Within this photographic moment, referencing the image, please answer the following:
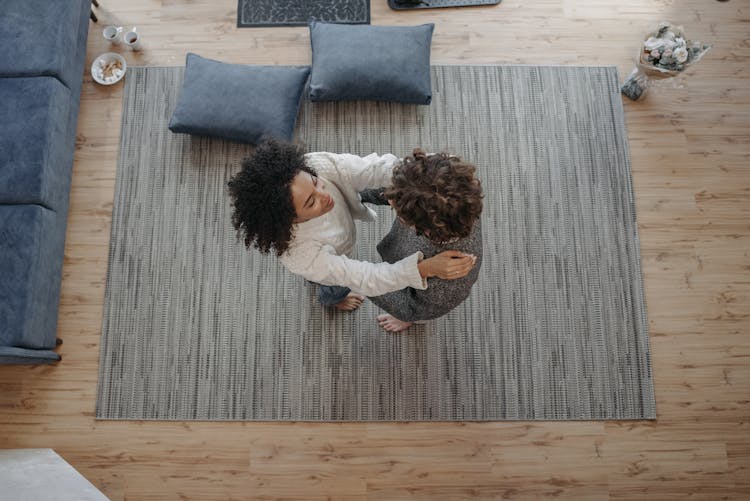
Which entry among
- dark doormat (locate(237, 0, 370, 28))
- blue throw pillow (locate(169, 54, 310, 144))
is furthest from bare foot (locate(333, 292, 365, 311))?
dark doormat (locate(237, 0, 370, 28))

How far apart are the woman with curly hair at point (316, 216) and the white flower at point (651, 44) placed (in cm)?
139

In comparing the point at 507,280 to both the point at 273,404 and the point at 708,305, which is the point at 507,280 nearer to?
the point at 708,305

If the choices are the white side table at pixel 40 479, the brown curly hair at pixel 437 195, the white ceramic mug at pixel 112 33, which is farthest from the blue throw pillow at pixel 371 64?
the white side table at pixel 40 479

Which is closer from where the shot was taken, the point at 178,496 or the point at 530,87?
the point at 178,496

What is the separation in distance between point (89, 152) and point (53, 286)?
68cm

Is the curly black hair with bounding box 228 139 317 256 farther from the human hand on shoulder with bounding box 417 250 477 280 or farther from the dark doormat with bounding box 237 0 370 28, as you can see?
the dark doormat with bounding box 237 0 370 28

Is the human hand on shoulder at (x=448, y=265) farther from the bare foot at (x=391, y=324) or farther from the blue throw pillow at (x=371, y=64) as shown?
the blue throw pillow at (x=371, y=64)

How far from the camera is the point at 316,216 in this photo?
1.61 m

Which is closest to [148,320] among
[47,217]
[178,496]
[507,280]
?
[47,217]

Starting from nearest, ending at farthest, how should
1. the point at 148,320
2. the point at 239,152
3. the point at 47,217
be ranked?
the point at 47,217, the point at 148,320, the point at 239,152

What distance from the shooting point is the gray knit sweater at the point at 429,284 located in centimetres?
157

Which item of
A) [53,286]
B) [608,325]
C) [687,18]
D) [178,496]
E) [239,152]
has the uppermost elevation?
[687,18]

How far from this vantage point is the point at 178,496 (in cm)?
229

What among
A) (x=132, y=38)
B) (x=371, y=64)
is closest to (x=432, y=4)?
(x=371, y=64)
